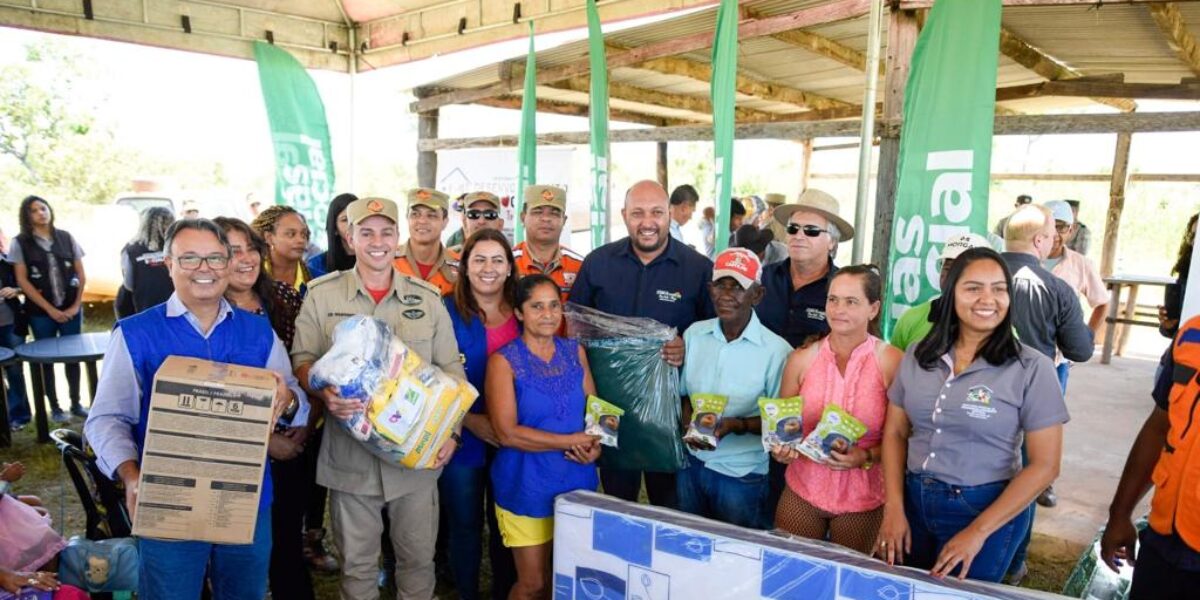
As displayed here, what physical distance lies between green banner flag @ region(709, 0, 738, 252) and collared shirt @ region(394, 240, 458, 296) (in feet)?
5.16

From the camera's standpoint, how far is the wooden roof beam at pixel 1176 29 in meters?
5.13

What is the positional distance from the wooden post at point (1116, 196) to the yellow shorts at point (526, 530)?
1015cm

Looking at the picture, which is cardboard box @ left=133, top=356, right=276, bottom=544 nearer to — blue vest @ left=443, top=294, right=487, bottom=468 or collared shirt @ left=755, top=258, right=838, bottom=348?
blue vest @ left=443, top=294, right=487, bottom=468

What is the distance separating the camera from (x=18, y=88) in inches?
767

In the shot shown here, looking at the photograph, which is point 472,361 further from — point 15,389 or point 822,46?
point 822,46

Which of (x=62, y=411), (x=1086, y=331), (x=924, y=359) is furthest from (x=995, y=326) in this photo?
(x=62, y=411)

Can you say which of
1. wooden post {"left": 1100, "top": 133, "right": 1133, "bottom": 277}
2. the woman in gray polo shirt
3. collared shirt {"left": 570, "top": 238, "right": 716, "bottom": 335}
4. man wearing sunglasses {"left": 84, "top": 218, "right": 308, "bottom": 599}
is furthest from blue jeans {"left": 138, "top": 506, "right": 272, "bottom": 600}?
wooden post {"left": 1100, "top": 133, "right": 1133, "bottom": 277}

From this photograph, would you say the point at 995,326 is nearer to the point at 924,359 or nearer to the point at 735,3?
the point at 924,359

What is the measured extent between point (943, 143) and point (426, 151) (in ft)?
24.5

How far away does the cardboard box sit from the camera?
194 cm

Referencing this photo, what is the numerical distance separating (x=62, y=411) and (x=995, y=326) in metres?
7.06

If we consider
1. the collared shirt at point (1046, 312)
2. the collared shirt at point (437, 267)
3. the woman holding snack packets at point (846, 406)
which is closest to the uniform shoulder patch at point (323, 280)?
the collared shirt at point (437, 267)

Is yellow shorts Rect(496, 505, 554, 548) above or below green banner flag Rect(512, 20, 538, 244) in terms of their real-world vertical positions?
below

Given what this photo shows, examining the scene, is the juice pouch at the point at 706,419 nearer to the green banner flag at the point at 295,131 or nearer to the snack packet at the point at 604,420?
the snack packet at the point at 604,420
